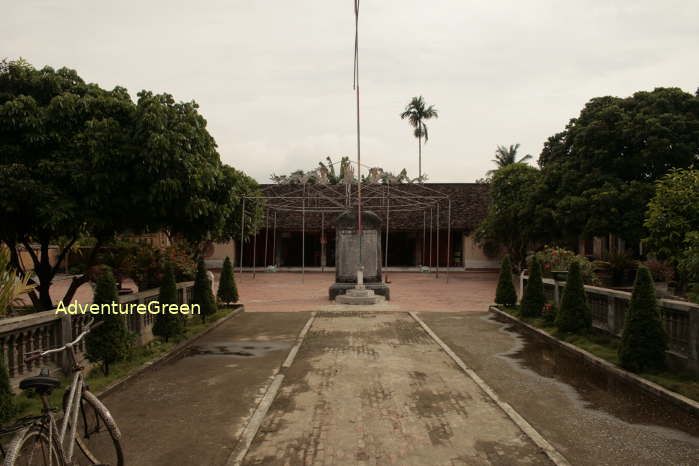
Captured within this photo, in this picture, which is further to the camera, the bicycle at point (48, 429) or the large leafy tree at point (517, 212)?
the large leafy tree at point (517, 212)

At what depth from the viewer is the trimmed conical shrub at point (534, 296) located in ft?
44.7

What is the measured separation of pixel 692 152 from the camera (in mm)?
19516

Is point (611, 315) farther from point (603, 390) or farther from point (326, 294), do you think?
point (326, 294)

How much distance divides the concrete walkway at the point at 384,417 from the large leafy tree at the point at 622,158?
13248mm

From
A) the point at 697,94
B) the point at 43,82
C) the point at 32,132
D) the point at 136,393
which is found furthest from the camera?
the point at 697,94

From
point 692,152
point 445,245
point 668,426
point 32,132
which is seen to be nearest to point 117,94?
point 32,132

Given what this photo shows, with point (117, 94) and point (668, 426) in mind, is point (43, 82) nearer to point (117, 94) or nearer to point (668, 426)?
point (117, 94)

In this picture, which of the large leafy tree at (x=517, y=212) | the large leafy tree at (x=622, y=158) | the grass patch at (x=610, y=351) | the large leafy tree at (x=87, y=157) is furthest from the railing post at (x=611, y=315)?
the large leafy tree at (x=517, y=212)

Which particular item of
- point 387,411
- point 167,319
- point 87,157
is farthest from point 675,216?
point 87,157

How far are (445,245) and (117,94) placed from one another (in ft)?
102

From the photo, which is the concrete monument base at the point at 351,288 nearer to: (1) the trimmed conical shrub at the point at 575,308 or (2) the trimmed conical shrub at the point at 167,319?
(1) the trimmed conical shrub at the point at 575,308

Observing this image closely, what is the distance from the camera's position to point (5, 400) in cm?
541

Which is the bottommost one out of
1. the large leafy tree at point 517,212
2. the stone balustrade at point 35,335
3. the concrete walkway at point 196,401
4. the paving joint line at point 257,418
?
the concrete walkway at point 196,401

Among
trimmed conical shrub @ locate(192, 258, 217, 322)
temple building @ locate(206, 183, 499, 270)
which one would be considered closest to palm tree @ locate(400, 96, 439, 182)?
temple building @ locate(206, 183, 499, 270)
